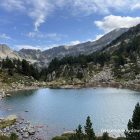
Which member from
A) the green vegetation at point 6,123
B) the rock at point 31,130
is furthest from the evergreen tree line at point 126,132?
the green vegetation at point 6,123

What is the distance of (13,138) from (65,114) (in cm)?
5844

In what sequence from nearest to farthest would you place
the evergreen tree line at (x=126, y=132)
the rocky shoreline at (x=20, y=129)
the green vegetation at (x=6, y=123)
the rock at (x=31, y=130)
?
the evergreen tree line at (x=126, y=132) → the rocky shoreline at (x=20, y=129) → the rock at (x=31, y=130) → the green vegetation at (x=6, y=123)

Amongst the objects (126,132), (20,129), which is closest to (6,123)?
(20,129)

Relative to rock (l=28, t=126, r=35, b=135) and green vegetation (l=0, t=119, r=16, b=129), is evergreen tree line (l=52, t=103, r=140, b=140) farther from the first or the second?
green vegetation (l=0, t=119, r=16, b=129)

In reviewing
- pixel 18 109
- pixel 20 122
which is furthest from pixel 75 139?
pixel 18 109

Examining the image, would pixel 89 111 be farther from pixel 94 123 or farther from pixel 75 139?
pixel 75 139

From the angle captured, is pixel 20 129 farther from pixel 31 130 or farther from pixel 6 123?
pixel 6 123

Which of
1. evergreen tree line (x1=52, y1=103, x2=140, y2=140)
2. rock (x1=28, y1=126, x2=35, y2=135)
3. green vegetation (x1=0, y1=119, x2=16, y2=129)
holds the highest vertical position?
evergreen tree line (x1=52, y1=103, x2=140, y2=140)

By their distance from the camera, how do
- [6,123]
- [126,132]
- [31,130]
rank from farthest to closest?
[6,123]
[31,130]
[126,132]

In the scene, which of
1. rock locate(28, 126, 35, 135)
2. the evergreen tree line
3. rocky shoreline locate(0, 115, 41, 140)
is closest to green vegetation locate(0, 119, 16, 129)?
rocky shoreline locate(0, 115, 41, 140)

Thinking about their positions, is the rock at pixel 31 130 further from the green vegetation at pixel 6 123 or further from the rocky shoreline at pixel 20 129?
the green vegetation at pixel 6 123

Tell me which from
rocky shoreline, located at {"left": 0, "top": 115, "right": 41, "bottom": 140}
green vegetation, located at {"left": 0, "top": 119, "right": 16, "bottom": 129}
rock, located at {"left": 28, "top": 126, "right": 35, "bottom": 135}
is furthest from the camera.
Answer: green vegetation, located at {"left": 0, "top": 119, "right": 16, "bottom": 129}

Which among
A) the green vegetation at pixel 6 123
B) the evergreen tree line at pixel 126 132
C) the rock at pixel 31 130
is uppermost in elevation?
the evergreen tree line at pixel 126 132

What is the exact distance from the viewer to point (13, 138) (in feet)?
193
